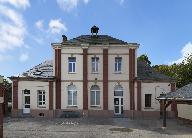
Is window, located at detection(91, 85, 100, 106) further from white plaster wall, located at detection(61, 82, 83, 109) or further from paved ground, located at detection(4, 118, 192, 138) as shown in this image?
paved ground, located at detection(4, 118, 192, 138)

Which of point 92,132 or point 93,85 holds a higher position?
point 93,85

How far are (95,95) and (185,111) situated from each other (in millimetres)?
9439

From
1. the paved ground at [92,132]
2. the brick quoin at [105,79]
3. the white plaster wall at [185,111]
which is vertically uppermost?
the brick quoin at [105,79]

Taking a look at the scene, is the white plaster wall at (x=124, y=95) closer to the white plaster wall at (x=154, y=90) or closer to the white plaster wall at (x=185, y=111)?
the white plaster wall at (x=154, y=90)

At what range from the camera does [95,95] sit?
127 feet

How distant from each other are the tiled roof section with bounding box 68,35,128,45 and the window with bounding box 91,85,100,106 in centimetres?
459

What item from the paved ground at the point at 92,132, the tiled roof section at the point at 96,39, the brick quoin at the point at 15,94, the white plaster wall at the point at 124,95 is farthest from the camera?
the tiled roof section at the point at 96,39

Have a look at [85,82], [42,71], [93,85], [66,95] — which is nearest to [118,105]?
[93,85]

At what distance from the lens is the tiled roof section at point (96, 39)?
39219 millimetres

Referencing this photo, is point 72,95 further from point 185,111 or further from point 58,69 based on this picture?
point 185,111

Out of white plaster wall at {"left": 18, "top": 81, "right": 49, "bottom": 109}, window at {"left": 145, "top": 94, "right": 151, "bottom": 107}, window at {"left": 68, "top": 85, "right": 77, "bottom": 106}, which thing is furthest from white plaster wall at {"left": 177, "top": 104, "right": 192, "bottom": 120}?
white plaster wall at {"left": 18, "top": 81, "right": 49, "bottom": 109}

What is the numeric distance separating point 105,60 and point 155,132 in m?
13.9

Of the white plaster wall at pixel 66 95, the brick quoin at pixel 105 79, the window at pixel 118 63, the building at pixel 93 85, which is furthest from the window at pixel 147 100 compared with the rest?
the white plaster wall at pixel 66 95

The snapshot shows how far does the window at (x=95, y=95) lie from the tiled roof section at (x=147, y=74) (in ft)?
14.6
